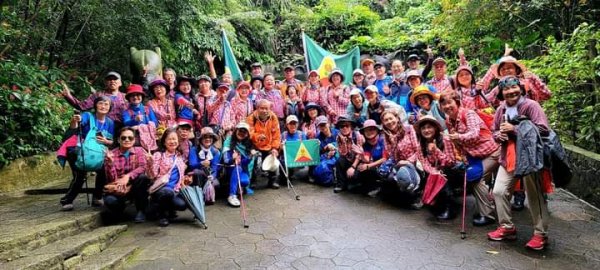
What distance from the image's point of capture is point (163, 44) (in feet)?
27.7

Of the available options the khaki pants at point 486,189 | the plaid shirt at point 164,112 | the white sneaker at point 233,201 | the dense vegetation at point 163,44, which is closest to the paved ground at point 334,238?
the white sneaker at point 233,201

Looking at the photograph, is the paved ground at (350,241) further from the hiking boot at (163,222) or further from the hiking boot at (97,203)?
the hiking boot at (97,203)

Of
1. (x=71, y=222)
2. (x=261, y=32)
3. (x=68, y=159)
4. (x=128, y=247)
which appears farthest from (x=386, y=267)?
(x=261, y=32)

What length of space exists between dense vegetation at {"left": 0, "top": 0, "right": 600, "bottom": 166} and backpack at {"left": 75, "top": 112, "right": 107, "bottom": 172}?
199cm

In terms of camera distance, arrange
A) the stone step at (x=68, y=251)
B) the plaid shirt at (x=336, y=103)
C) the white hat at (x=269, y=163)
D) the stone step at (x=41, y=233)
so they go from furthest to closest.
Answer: the plaid shirt at (x=336, y=103)
the white hat at (x=269, y=163)
the stone step at (x=41, y=233)
the stone step at (x=68, y=251)

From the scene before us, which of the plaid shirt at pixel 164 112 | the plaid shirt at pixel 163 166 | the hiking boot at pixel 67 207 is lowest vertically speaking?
the hiking boot at pixel 67 207

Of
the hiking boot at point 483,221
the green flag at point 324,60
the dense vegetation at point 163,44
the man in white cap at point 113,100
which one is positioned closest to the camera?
the hiking boot at point 483,221

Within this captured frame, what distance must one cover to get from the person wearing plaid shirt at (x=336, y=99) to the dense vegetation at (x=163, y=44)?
2.87 m

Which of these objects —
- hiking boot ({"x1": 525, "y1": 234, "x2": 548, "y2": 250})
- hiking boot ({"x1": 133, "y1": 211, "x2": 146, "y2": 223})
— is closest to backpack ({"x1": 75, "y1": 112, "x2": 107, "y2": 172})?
hiking boot ({"x1": 133, "y1": 211, "x2": 146, "y2": 223})

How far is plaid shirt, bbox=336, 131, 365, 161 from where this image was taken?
605 cm

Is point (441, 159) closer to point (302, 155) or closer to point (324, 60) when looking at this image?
point (302, 155)

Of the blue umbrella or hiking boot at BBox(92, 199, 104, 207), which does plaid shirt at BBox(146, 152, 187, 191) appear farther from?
hiking boot at BBox(92, 199, 104, 207)

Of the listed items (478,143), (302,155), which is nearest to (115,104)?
(302,155)

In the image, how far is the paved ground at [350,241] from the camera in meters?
3.73
